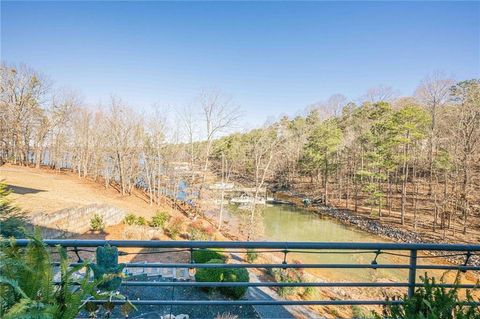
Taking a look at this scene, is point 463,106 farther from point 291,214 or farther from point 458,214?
point 291,214

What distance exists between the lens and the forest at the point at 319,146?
1615cm

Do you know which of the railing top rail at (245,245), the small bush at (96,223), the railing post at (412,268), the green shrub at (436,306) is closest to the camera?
the green shrub at (436,306)

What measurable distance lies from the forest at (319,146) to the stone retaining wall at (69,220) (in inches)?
273

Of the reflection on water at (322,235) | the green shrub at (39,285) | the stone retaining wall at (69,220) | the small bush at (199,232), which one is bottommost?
the reflection on water at (322,235)

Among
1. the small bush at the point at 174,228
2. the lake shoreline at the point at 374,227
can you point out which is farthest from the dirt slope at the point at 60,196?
the lake shoreline at the point at 374,227

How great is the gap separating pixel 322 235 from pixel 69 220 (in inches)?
546

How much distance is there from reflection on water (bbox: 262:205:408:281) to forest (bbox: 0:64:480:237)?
3403mm

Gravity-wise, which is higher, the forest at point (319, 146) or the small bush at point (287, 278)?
the forest at point (319, 146)

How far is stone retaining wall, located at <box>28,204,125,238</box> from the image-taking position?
9.01 metres

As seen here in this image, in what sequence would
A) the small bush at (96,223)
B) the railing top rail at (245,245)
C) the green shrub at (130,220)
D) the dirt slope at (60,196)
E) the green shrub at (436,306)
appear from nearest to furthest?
the green shrub at (436,306) < the railing top rail at (245,245) < the small bush at (96,223) < the dirt slope at (60,196) < the green shrub at (130,220)

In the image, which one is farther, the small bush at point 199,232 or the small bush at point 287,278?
the small bush at point 199,232

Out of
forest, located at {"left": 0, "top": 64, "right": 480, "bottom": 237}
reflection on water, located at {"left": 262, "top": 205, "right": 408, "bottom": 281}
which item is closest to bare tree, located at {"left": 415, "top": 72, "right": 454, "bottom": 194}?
forest, located at {"left": 0, "top": 64, "right": 480, "bottom": 237}

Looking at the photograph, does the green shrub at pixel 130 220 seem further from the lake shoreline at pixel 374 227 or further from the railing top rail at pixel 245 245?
the lake shoreline at pixel 374 227

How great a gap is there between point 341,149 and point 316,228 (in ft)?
35.4
